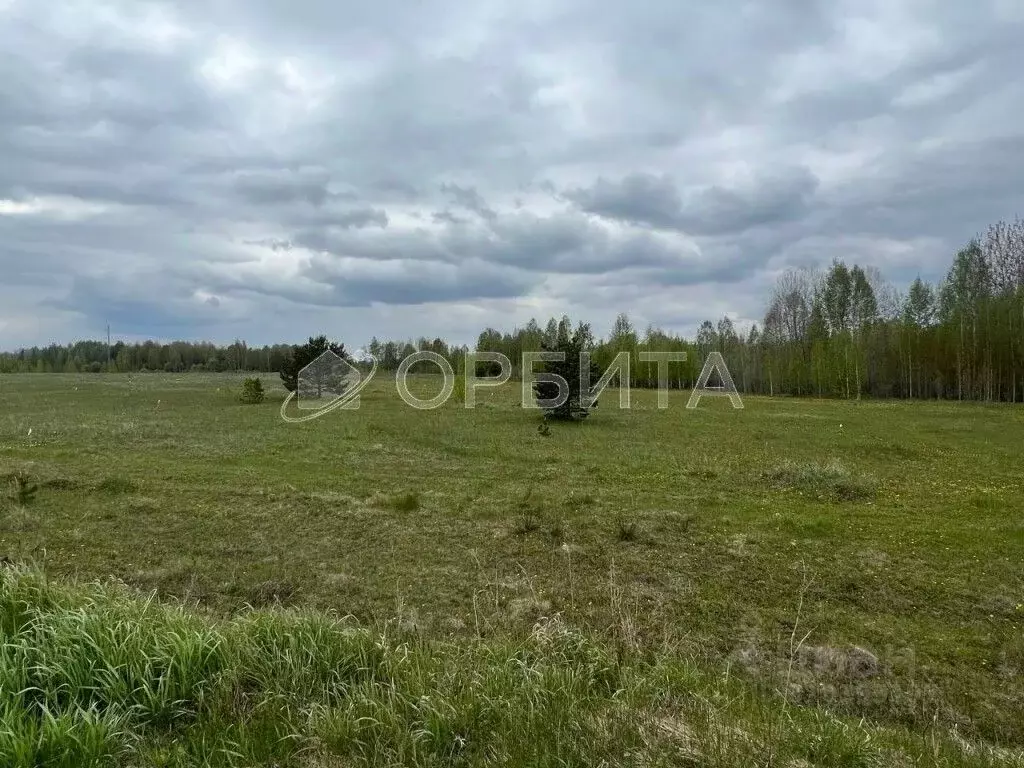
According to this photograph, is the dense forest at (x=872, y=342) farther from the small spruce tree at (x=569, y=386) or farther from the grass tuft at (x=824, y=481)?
the grass tuft at (x=824, y=481)

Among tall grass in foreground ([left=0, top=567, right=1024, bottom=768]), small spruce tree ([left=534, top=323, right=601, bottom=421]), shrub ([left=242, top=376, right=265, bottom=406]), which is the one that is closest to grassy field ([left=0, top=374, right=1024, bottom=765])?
tall grass in foreground ([left=0, top=567, right=1024, bottom=768])

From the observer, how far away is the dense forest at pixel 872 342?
4309 cm

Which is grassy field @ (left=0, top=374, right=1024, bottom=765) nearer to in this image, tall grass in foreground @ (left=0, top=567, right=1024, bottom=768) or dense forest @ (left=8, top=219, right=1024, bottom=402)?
tall grass in foreground @ (left=0, top=567, right=1024, bottom=768)

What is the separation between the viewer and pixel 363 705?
3.56 metres

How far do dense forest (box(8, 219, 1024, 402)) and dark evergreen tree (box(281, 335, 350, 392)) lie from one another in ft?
27.9

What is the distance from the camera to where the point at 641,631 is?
552 centimetres

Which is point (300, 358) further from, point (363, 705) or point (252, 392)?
point (363, 705)

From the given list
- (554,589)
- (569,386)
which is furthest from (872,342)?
(554,589)

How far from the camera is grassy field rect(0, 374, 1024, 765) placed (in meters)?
3.37

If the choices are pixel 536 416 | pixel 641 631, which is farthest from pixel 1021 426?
pixel 641 631

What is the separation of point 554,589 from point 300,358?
33.4 meters

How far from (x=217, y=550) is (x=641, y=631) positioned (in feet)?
20.5

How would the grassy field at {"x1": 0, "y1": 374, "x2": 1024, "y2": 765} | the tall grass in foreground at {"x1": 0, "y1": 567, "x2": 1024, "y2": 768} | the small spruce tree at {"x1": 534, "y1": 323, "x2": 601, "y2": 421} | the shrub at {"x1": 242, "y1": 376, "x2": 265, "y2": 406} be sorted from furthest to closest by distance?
the shrub at {"x1": 242, "y1": 376, "x2": 265, "y2": 406}
the small spruce tree at {"x1": 534, "y1": 323, "x2": 601, "y2": 421}
the grassy field at {"x1": 0, "y1": 374, "x2": 1024, "y2": 765}
the tall grass in foreground at {"x1": 0, "y1": 567, "x2": 1024, "y2": 768}

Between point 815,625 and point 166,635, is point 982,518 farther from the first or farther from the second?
point 166,635
